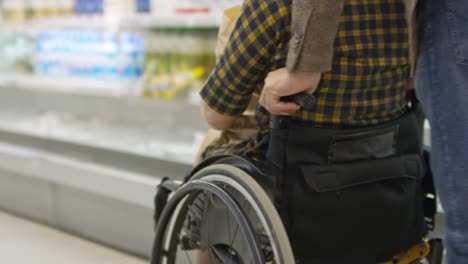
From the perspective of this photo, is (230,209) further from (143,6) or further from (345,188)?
(143,6)

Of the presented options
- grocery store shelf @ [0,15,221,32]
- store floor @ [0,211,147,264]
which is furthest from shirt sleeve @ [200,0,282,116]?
store floor @ [0,211,147,264]

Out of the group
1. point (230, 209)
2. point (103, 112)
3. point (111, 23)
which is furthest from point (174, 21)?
point (230, 209)

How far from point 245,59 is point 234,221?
372 mm

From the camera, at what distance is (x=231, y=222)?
131cm

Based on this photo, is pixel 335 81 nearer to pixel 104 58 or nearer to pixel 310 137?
pixel 310 137

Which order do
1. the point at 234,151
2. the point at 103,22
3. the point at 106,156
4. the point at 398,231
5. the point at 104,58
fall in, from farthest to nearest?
the point at 104,58
the point at 103,22
the point at 106,156
the point at 234,151
the point at 398,231

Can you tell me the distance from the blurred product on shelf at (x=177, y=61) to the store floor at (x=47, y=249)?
858 millimetres

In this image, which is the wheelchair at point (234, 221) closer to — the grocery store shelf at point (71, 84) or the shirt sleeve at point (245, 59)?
the shirt sleeve at point (245, 59)

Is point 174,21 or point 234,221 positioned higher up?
point 174,21

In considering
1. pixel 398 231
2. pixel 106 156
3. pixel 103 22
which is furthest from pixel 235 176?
pixel 103 22

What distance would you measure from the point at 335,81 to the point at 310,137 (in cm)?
13

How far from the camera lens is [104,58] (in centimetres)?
331

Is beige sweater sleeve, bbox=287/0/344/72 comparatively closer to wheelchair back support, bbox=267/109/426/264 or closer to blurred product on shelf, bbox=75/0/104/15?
wheelchair back support, bbox=267/109/426/264

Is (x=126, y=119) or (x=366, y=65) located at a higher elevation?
(x=366, y=65)
